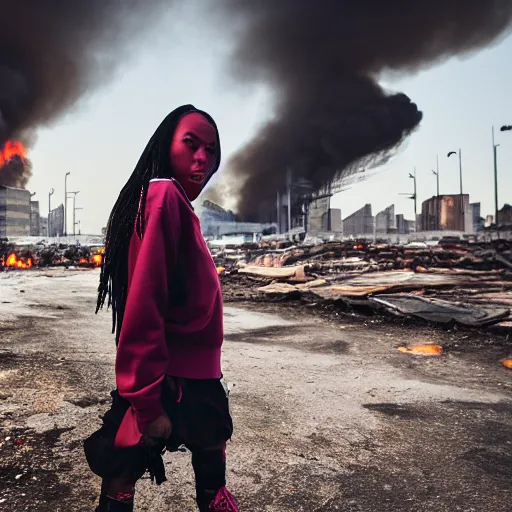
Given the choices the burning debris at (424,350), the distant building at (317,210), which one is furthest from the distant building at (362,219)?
the burning debris at (424,350)

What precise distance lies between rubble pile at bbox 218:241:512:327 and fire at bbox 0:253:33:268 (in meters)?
13.7

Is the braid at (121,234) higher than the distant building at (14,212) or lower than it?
lower

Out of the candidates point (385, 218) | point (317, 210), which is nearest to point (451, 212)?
point (385, 218)

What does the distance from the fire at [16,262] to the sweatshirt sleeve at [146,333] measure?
2809 centimetres

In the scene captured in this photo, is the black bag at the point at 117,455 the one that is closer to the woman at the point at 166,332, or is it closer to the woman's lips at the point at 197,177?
the woman at the point at 166,332

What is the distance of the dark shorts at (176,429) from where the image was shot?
4.45 ft

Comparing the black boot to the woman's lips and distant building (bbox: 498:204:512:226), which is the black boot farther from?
distant building (bbox: 498:204:512:226)

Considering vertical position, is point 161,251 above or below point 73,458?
above

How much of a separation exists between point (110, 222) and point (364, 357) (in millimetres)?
4468

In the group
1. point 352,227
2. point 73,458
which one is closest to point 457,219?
point 352,227

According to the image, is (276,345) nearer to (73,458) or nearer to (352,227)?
(73,458)

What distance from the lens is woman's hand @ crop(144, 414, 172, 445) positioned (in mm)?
1276

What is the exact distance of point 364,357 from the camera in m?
5.43

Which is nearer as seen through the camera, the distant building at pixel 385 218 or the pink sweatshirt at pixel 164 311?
the pink sweatshirt at pixel 164 311
